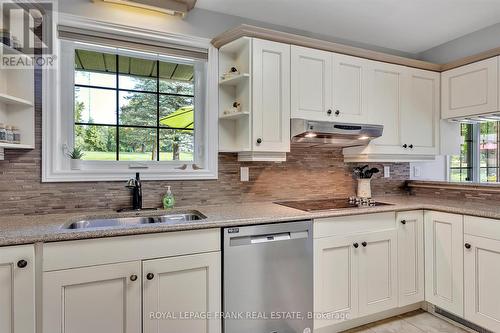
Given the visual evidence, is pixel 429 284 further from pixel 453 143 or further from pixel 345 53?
pixel 345 53

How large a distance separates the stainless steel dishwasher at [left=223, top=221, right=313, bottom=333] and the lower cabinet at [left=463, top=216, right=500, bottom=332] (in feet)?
3.79

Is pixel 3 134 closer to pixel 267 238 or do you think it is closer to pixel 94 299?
pixel 94 299

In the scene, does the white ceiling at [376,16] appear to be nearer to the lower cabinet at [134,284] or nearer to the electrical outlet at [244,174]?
the electrical outlet at [244,174]

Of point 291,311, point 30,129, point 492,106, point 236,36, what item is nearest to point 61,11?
point 30,129

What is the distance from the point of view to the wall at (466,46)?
99.4 inches

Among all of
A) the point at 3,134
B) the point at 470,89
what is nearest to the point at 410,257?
the point at 470,89

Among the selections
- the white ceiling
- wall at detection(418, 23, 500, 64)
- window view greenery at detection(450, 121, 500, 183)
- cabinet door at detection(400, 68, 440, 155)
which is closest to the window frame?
the white ceiling

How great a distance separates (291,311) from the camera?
1862mm

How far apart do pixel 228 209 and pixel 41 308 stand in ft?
3.84

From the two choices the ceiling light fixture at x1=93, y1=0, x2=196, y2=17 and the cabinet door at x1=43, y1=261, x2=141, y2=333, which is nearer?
the cabinet door at x1=43, y1=261, x2=141, y2=333

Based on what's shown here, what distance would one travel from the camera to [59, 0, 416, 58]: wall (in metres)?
1.95

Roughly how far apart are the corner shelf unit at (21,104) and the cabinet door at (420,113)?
2.91 meters

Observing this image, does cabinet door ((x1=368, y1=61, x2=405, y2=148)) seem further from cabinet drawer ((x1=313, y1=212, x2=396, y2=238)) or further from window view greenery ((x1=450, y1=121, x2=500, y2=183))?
window view greenery ((x1=450, y1=121, x2=500, y2=183))

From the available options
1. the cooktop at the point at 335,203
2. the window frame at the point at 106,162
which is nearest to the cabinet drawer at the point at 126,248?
the window frame at the point at 106,162
